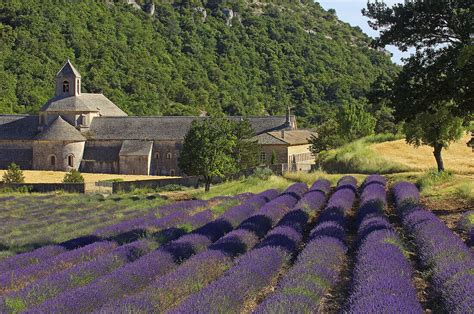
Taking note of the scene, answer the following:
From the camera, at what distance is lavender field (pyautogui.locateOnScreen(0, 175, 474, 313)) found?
7.68 metres

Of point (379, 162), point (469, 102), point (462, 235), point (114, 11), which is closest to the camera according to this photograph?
point (462, 235)

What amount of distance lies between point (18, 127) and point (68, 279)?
2228 inches

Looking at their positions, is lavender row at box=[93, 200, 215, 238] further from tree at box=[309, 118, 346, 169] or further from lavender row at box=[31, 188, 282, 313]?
tree at box=[309, 118, 346, 169]

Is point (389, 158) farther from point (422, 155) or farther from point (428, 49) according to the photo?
point (428, 49)

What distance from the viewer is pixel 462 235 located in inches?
536

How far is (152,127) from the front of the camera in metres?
60.4

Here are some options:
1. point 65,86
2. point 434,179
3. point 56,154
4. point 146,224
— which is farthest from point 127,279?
point 65,86

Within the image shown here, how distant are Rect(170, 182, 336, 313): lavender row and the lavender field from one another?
2cm

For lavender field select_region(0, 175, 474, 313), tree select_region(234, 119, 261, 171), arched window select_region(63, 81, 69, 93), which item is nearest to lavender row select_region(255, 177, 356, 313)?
lavender field select_region(0, 175, 474, 313)

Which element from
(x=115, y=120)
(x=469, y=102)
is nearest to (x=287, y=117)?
(x=115, y=120)

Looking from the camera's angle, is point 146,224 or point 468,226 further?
point 146,224

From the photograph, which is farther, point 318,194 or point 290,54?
point 290,54

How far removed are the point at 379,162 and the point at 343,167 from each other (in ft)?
9.10

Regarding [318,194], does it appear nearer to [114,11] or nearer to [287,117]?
[287,117]
